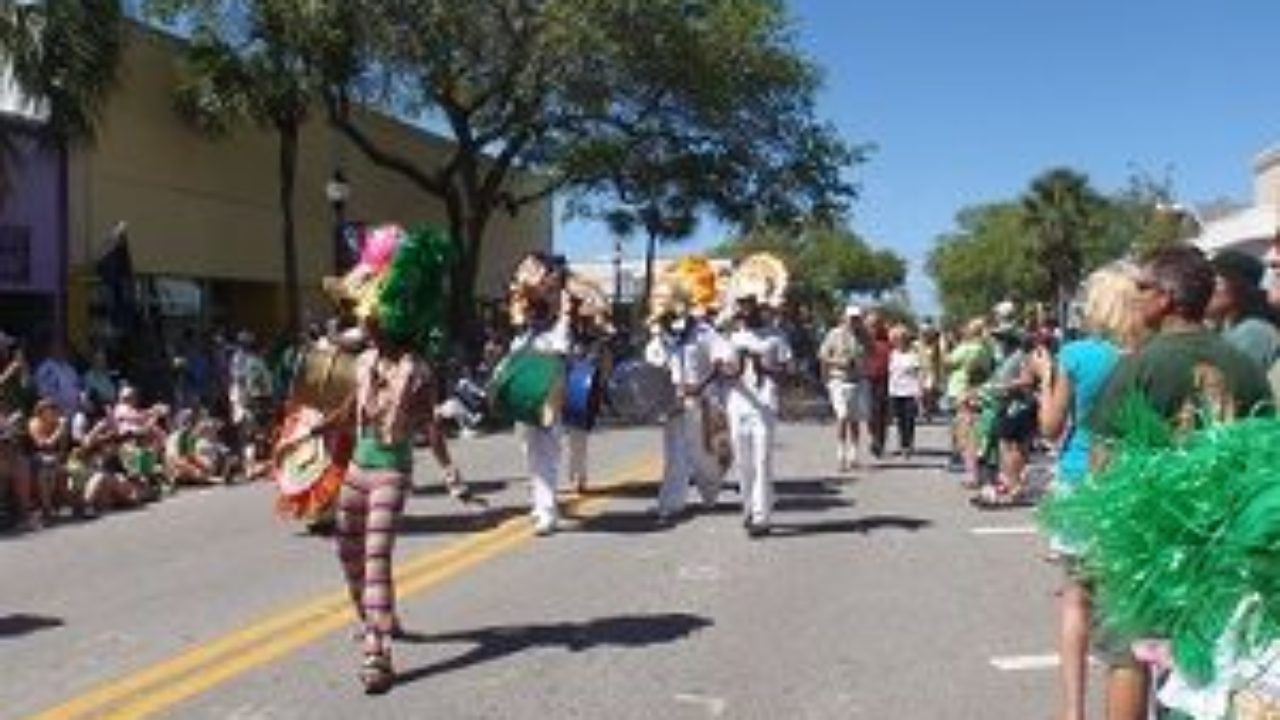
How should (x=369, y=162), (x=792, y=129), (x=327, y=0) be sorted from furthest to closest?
(x=369, y=162) → (x=792, y=129) → (x=327, y=0)

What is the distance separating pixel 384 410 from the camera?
9156 mm

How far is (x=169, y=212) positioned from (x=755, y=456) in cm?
2045

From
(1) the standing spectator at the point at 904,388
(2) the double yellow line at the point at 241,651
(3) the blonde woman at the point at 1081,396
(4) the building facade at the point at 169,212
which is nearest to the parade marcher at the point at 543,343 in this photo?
(2) the double yellow line at the point at 241,651

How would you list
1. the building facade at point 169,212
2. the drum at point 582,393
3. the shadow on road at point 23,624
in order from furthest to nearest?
the building facade at point 169,212, the drum at point 582,393, the shadow on road at point 23,624

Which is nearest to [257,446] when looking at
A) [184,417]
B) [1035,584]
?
[184,417]

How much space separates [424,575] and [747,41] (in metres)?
26.2

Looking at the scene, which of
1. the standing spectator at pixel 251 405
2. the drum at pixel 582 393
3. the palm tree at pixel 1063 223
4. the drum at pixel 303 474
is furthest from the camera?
the palm tree at pixel 1063 223

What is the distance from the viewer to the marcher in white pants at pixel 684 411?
15.4 metres

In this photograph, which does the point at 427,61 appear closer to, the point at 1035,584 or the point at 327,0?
the point at 327,0

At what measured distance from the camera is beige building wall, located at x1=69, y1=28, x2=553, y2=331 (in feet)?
100

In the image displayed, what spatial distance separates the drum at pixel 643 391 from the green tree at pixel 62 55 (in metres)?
9.89

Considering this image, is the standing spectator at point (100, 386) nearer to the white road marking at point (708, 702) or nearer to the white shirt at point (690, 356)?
the white shirt at point (690, 356)

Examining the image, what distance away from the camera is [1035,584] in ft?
39.9

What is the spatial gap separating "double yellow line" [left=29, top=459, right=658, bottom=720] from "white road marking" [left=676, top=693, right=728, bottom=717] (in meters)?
2.05
